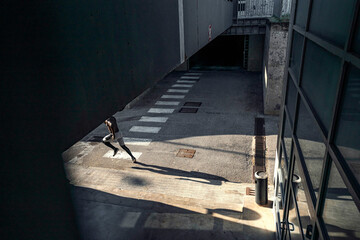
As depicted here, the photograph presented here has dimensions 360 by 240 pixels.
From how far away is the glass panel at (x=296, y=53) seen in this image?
4636 mm

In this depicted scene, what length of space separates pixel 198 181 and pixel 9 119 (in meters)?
8.64

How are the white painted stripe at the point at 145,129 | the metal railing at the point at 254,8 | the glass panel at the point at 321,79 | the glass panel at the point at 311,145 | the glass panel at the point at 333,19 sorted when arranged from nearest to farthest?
the glass panel at the point at 333,19 < the glass panel at the point at 321,79 < the glass panel at the point at 311,145 < the white painted stripe at the point at 145,129 < the metal railing at the point at 254,8

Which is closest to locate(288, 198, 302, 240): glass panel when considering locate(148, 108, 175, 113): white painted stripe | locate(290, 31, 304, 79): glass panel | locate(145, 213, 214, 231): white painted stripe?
locate(290, 31, 304, 79): glass panel

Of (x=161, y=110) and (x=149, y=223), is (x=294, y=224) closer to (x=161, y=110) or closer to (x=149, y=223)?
(x=149, y=223)

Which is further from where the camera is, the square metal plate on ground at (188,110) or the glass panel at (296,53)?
the square metal plate on ground at (188,110)

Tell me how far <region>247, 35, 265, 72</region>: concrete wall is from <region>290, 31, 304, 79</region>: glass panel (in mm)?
19181

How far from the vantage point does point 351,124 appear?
2.20 m

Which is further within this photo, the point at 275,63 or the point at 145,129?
the point at 275,63

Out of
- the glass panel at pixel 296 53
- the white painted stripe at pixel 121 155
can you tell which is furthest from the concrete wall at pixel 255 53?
the glass panel at pixel 296 53

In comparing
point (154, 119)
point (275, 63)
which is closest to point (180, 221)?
point (154, 119)

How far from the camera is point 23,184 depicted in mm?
1004

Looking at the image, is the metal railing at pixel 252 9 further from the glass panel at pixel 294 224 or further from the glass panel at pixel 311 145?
the glass panel at pixel 294 224

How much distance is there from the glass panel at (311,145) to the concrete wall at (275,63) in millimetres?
10795

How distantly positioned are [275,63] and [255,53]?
32.9 ft
